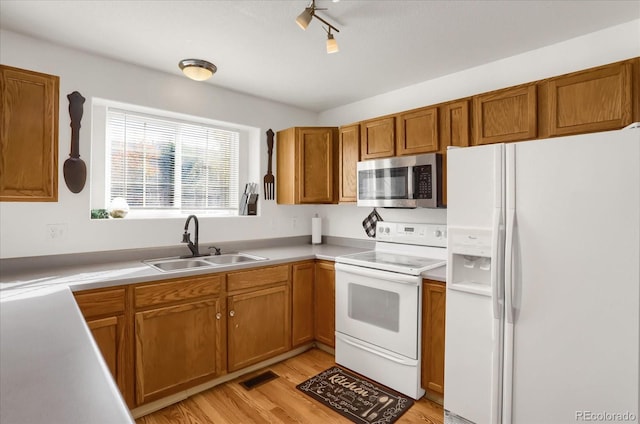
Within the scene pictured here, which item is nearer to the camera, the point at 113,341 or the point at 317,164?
the point at 113,341

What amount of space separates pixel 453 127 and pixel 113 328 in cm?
261

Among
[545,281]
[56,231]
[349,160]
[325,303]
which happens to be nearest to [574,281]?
[545,281]

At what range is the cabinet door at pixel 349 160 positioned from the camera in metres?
3.05

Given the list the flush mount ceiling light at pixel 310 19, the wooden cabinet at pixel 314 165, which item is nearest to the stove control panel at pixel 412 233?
the wooden cabinet at pixel 314 165

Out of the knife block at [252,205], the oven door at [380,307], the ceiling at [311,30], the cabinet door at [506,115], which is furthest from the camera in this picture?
the knife block at [252,205]

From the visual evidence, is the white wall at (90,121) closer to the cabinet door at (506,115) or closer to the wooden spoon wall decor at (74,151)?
the wooden spoon wall decor at (74,151)

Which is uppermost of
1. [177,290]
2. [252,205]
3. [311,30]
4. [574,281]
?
[311,30]

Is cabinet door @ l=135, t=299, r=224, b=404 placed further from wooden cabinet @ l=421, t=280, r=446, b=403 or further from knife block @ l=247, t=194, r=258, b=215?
wooden cabinet @ l=421, t=280, r=446, b=403

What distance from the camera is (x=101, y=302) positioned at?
6.29 ft

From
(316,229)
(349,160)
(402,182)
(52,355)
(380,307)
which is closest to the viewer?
(52,355)

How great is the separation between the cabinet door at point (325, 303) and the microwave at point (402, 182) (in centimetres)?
69

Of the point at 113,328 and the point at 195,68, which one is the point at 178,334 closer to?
the point at 113,328

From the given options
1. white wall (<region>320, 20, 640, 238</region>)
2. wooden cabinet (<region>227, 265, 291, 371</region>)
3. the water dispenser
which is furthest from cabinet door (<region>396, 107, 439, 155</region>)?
wooden cabinet (<region>227, 265, 291, 371</region>)

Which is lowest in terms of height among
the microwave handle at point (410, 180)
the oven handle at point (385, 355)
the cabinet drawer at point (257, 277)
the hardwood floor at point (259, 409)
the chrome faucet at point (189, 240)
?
the hardwood floor at point (259, 409)
